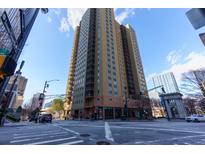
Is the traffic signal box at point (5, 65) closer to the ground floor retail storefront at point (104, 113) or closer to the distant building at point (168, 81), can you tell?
the ground floor retail storefront at point (104, 113)

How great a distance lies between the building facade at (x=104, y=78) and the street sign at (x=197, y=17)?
3904cm

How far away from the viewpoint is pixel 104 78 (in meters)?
51.1

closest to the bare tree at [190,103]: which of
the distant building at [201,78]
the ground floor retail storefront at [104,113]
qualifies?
the distant building at [201,78]

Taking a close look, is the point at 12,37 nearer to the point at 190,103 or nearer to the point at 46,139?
the point at 46,139

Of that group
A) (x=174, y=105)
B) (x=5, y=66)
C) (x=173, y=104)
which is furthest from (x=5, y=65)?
(x=174, y=105)

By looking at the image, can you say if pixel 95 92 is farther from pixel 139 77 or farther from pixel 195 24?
pixel 195 24

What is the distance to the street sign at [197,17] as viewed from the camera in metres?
3.16

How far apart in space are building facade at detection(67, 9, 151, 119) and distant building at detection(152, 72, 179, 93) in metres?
9.13

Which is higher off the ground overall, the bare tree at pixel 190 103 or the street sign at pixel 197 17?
the bare tree at pixel 190 103

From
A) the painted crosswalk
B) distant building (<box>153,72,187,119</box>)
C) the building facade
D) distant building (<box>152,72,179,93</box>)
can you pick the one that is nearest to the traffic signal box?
the painted crosswalk

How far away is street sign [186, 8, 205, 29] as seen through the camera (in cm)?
316

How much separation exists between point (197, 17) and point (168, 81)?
6025 cm

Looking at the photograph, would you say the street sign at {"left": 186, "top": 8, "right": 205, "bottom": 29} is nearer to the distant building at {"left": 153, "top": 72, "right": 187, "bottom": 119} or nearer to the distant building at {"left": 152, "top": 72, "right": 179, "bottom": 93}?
the distant building at {"left": 153, "top": 72, "right": 187, "bottom": 119}

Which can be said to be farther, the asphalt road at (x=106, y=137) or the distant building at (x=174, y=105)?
the distant building at (x=174, y=105)
